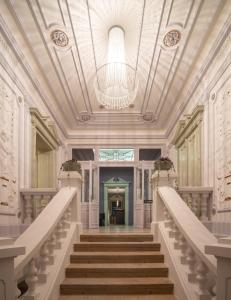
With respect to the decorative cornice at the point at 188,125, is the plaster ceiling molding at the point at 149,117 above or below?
above

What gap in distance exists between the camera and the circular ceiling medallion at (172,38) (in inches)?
277

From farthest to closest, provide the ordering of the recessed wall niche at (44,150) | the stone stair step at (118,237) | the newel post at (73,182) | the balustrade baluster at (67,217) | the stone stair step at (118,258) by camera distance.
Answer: the recessed wall niche at (44,150), the newel post at (73,182), the stone stair step at (118,237), the balustrade baluster at (67,217), the stone stair step at (118,258)

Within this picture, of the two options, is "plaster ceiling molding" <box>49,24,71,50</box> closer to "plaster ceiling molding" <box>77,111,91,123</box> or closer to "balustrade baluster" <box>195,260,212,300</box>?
"plaster ceiling molding" <box>77,111,91,123</box>

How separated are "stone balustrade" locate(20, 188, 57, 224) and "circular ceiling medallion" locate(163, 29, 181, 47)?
3.97 m

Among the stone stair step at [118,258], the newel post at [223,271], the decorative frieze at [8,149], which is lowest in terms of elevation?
the stone stair step at [118,258]

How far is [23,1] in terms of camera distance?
5.88 meters

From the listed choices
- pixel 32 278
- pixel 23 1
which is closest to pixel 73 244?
pixel 32 278

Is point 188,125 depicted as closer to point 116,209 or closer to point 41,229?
point 41,229

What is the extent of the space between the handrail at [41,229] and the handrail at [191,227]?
1388mm

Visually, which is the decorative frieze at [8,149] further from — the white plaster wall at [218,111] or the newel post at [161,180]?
the white plaster wall at [218,111]

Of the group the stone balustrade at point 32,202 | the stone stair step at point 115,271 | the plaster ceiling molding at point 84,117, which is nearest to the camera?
the stone stair step at point 115,271

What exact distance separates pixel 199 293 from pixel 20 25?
5.52 metres

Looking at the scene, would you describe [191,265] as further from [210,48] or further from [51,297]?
[210,48]

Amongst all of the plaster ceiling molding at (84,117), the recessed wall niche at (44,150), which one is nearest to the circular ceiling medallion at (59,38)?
the recessed wall niche at (44,150)
